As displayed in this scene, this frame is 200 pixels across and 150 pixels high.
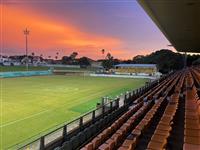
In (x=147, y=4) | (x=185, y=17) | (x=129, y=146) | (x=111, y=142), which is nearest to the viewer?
(x=129, y=146)

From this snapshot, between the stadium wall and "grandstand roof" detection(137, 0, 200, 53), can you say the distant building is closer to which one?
the stadium wall

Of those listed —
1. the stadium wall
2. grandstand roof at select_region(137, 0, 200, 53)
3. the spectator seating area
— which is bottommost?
the stadium wall

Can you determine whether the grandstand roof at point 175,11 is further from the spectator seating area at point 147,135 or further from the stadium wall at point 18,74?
the stadium wall at point 18,74

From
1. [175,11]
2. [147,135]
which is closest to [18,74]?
[175,11]

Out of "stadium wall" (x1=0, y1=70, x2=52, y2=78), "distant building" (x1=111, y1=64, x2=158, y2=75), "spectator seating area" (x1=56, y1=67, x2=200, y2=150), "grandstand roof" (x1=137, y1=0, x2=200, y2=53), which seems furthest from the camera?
"distant building" (x1=111, y1=64, x2=158, y2=75)

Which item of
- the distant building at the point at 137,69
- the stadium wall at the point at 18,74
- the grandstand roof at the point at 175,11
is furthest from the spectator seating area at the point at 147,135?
the distant building at the point at 137,69

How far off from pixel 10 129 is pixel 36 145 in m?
6.27

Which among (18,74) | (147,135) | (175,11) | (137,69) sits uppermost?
(175,11)

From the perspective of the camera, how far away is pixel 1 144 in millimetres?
10117

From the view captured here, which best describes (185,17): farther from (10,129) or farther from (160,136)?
(10,129)

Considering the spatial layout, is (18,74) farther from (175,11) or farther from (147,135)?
(147,135)

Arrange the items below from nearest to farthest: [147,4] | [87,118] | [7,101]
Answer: [87,118] < [147,4] < [7,101]

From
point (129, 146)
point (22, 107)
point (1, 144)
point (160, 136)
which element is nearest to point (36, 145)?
point (129, 146)

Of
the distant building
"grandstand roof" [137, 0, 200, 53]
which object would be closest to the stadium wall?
the distant building
